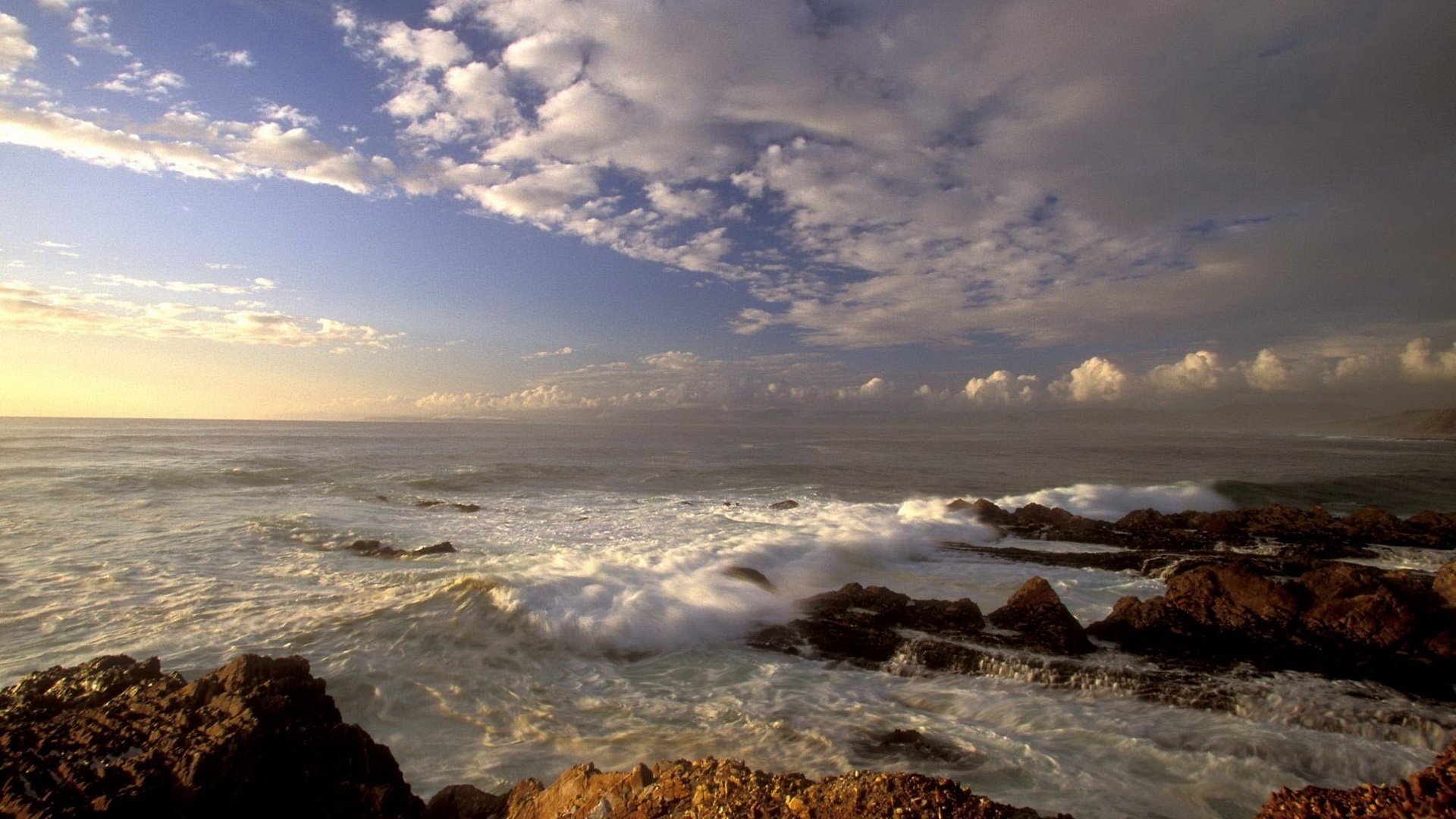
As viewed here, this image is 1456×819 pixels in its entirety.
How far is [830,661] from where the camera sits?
320 inches

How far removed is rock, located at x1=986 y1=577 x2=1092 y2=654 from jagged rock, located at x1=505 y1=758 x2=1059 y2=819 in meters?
5.84

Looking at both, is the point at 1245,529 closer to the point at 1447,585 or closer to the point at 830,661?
the point at 1447,585

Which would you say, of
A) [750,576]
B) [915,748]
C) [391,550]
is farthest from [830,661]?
[391,550]

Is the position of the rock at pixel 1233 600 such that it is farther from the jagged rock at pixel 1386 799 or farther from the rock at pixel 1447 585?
the jagged rock at pixel 1386 799

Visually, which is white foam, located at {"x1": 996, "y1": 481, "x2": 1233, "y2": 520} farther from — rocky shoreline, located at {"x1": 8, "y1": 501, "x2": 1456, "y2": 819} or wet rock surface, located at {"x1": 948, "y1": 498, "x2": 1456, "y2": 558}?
rocky shoreline, located at {"x1": 8, "y1": 501, "x2": 1456, "y2": 819}

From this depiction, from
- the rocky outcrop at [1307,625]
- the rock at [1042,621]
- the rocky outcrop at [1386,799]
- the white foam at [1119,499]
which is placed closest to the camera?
the rocky outcrop at [1386,799]

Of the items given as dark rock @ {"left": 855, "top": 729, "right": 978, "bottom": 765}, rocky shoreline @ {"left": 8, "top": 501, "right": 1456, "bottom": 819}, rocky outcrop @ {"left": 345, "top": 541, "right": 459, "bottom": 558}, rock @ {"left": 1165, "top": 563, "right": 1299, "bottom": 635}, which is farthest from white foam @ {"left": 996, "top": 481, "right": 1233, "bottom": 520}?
rocky outcrop @ {"left": 345, "top": 541, "right": 459, "bottom": 558}

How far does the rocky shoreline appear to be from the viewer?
10.8 feet

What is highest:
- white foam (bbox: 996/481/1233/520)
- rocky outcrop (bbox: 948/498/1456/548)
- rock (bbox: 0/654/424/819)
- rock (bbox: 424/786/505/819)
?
rock (bbox: 0/654/424/819)

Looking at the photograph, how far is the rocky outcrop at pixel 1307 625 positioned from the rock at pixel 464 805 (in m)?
8.25

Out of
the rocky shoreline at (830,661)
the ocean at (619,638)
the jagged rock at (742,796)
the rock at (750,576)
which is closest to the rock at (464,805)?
the rocky shoreline at (830,661)

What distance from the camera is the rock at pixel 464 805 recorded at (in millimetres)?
4121

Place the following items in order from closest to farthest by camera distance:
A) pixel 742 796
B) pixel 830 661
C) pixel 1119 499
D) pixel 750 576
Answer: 1. pixel 742 796
2. pixel 830 661
3. pixel 750 576
4. pixel 1119 499

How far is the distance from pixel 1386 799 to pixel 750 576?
9.77 meters
